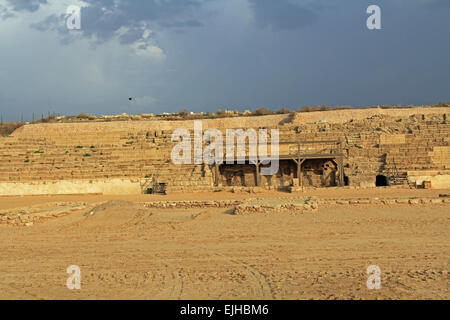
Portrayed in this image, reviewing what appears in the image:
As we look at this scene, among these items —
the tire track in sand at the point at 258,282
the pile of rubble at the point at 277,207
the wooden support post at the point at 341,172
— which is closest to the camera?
the tire track in sand at the point at 258,282

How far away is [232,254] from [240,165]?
44.4 ft

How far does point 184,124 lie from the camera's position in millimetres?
35406

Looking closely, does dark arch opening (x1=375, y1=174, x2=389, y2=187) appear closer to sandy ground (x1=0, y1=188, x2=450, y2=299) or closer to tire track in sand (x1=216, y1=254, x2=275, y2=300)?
sandy ground (x1=0, y1=188, x2=450, y2=299)

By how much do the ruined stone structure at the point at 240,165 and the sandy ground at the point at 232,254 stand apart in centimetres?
745

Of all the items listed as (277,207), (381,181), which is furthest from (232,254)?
(381,181)

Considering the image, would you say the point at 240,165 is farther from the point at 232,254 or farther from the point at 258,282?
the point at 258,282

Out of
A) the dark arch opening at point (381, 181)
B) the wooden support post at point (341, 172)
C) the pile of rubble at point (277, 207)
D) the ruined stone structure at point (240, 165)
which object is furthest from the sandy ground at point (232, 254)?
the dark arch opening at point (381, 181)

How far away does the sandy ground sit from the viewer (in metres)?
5.12

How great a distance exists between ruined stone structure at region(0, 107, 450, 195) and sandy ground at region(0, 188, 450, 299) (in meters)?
7.45

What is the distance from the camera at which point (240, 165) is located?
2056 cm

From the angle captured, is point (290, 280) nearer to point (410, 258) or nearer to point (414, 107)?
point (410, 258)

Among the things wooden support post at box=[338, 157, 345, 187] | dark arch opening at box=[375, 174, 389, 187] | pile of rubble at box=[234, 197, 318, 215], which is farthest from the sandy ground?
dark arch opening at box=[375, 174, 389, 187]

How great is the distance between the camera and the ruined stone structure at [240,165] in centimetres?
1914

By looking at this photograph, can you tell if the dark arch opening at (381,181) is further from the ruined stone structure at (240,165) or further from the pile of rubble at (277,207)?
the pile of rubble at (277,207)
